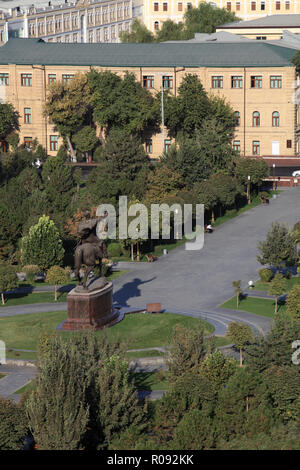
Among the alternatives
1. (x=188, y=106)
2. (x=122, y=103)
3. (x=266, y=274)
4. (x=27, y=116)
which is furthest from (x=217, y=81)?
(x=266, y=274)

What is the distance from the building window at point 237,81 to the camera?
4338 inches

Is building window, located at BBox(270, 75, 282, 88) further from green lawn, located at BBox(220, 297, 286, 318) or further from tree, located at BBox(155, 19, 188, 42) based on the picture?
tree, located at BBox(155, 19, 188, 42)

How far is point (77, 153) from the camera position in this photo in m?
114

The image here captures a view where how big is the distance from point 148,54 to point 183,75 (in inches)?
202

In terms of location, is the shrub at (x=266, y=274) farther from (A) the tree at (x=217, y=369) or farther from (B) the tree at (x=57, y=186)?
(A) the tree at (x=217, y=369)

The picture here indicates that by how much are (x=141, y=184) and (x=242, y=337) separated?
37462mm

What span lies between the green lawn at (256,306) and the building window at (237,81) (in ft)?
168

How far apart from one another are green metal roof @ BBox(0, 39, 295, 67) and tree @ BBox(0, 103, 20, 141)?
18.5ft

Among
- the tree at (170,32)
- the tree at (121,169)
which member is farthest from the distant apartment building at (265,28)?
the tree at (121,169)

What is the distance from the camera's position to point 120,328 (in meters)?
53.1

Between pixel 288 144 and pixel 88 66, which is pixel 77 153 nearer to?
pixel 88 66

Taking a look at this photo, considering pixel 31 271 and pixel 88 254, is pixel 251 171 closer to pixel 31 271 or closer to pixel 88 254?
pixel 31 271

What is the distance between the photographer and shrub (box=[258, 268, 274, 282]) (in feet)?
219

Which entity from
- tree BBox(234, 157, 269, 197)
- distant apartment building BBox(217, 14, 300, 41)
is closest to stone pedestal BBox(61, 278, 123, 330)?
tree BBox(234, 157, 269, 197)
